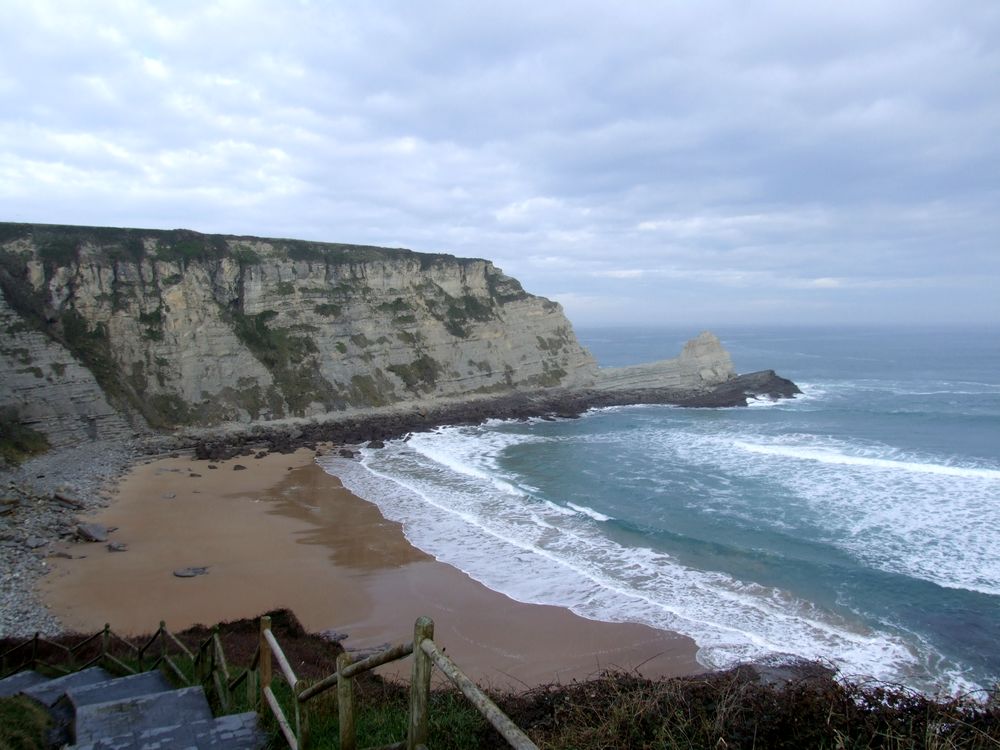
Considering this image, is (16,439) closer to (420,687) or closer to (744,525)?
(744,525)

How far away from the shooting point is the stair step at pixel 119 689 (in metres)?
5.82

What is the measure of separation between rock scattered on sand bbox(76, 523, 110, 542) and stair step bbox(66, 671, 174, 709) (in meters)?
13.8

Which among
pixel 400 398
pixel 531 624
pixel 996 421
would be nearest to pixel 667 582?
pixel 531 624

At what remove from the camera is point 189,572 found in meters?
15.9

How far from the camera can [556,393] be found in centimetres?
4791

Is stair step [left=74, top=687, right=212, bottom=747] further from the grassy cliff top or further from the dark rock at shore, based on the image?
the grassy cliff top

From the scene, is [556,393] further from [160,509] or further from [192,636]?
[192,636]

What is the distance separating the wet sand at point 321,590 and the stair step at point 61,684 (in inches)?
220

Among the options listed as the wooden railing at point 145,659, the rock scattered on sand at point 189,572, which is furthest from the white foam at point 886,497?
the rock scattered on sand at point 189,572

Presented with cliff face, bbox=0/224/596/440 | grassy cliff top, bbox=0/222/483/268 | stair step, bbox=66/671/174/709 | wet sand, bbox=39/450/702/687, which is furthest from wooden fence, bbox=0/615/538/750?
grassy cliff top, bbox=0/222/483/268

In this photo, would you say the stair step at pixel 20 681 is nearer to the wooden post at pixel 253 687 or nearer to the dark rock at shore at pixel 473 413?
the wooden post at pixel 253 687

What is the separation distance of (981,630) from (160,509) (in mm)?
23063

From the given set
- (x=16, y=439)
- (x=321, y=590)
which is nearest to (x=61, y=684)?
(x=321, y=590)

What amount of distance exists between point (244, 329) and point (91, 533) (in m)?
23.3
